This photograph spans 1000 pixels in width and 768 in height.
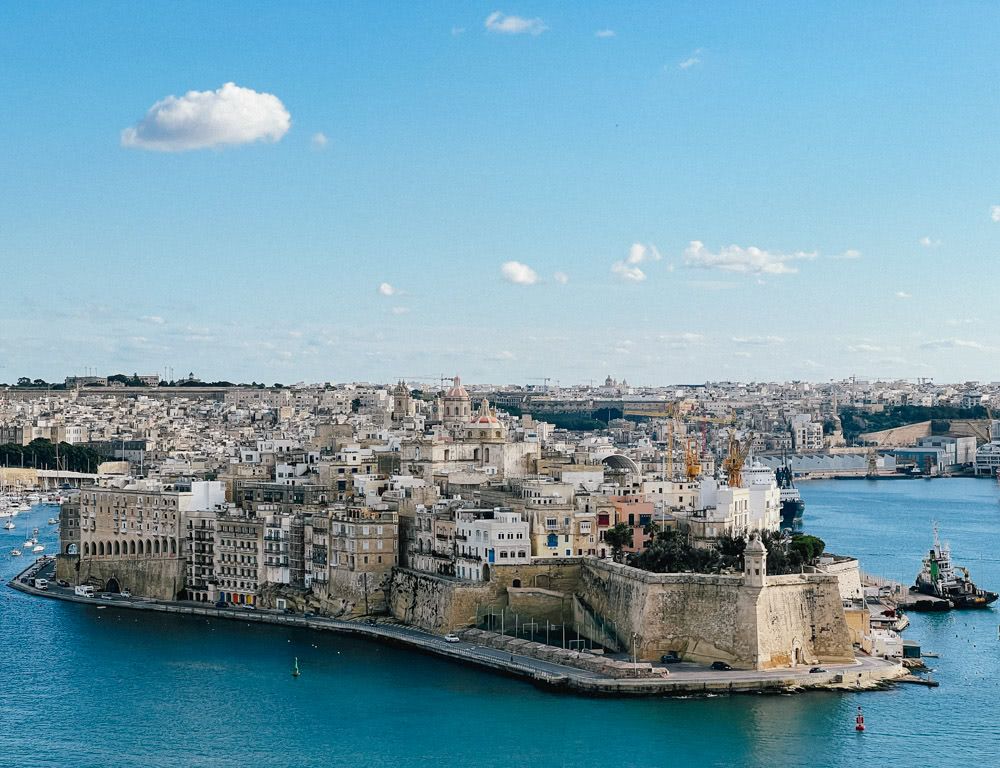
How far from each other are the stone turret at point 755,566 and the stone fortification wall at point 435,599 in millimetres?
4206

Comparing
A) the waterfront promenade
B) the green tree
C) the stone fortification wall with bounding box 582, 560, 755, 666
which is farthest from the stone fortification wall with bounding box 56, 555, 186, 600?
the stone fortification wall with bounding box 582, 560, 755, 666

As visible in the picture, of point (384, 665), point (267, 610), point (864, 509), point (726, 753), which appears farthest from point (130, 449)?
point (726, 753)

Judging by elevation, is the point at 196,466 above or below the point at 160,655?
above

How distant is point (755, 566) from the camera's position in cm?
2225

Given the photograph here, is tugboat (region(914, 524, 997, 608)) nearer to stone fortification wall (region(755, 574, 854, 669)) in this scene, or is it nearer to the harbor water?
the harbor water

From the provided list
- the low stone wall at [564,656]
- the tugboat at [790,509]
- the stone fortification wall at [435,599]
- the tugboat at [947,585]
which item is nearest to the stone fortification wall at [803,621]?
the low stone wall at [564,656]

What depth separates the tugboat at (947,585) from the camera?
29323 millimetres

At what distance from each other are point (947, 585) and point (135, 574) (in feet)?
47.1

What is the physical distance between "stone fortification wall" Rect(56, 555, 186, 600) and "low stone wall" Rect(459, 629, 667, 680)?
7.11 m

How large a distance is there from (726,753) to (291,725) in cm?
533

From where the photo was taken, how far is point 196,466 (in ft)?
120

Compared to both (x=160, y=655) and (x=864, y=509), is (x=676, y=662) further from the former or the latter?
(x=864, y=509)

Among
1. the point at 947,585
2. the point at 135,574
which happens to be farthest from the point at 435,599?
the point at 947,585

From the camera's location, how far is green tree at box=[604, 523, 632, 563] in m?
25.5
